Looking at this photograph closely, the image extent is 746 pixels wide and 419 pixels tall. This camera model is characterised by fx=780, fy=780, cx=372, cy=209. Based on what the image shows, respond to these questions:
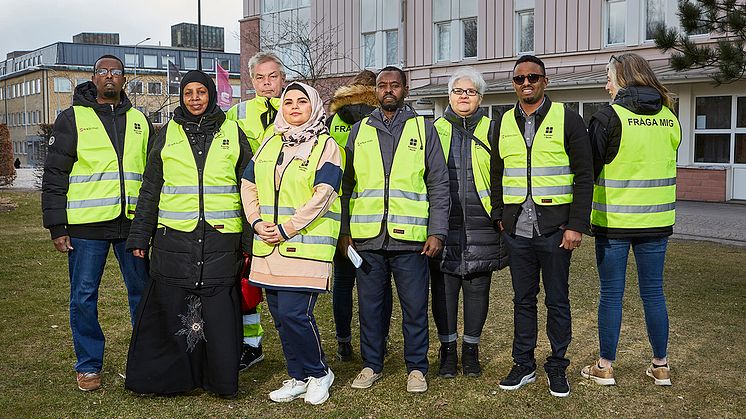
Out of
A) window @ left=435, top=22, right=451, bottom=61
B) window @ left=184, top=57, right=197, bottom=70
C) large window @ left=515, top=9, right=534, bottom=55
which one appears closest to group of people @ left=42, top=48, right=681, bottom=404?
large window @ left=515, top=9, right=534, bottom=55

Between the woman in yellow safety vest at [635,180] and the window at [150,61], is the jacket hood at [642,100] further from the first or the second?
the window at [150,61]

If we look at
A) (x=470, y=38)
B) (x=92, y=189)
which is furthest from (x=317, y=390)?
(x=470, y=38)

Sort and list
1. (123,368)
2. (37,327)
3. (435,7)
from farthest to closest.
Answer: (435,7) → (37,327) → (123,368)

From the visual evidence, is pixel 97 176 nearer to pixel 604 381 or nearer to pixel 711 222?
pixel 604 381

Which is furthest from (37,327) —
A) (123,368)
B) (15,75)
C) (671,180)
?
(15,75)

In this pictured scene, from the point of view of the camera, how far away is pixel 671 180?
5312mm

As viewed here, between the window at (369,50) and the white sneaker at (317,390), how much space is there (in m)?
25.1

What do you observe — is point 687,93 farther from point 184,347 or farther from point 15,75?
point 15,75

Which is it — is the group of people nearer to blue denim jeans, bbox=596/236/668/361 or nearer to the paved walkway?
blue denim jeans, bbox=596/236/668/361

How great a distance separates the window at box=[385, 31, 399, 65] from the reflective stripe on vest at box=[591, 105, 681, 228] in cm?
2392

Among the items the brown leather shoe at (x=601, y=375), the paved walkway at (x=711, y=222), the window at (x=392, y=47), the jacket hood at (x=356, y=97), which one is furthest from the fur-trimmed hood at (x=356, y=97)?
the window at (x=392, y=47)

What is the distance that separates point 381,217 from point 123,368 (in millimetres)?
2346

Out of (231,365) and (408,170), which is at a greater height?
(408,170)

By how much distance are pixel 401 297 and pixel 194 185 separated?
5.25 ft
